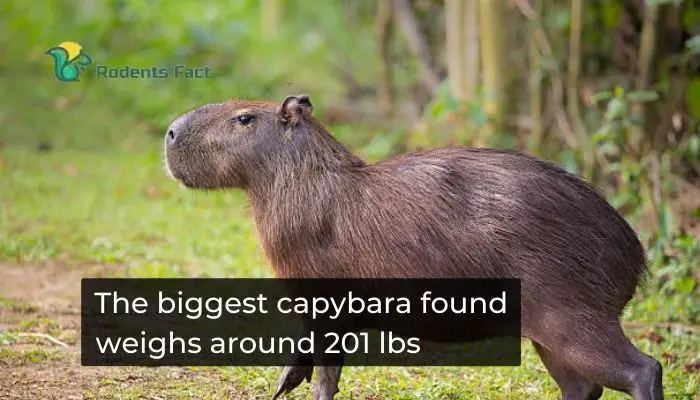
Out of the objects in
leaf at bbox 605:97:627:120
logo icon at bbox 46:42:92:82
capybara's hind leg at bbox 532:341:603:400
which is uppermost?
logo icon at bbox 46:42:92:82

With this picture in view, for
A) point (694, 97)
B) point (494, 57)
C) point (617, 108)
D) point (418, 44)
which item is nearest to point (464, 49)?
point (494, 57)

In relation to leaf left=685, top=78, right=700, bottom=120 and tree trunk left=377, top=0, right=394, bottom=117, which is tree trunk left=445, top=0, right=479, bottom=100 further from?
leaf left=685, top=78, right=700, bottom=120

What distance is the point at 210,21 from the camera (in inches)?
545

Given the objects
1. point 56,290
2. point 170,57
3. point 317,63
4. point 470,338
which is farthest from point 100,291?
point 317,63

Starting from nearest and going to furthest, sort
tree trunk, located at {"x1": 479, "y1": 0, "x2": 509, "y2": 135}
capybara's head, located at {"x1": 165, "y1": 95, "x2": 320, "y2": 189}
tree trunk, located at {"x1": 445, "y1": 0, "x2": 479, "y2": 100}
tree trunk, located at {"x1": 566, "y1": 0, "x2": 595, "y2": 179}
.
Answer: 1. capybara's head, located at {"x1": 165, "y1": 95, "x2": 320, "y2": 189}
2. tree trunk, located at {"x1": 566, "y1": 0, "x2": 595, "y2": 179}
3. tree trunk, located at {"x1": 479, "y1": 0, "x2": 509, "y2": 135}
4. tree trunk, located at {"x1": 445, "y1": 0, "x2": 479, "y2": 100}

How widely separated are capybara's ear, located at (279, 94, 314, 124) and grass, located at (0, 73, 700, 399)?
55cm

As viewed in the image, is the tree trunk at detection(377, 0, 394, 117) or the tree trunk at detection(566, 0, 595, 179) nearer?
the tree trunk at detection(566, 0, 595, 179)

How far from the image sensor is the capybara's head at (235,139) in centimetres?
486

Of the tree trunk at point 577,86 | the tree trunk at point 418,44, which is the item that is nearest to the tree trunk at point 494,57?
the tree trunk at point 577,86

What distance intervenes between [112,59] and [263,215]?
728 centimetres

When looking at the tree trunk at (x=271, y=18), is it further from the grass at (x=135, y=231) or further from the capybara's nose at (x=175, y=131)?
the capybara's nose at (x=175, y=131)

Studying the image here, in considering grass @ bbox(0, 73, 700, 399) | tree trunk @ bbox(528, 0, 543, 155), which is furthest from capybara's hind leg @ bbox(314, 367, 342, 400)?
tree trunk @ bbox(528, 0, 543, 155)

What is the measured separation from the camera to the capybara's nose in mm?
4902

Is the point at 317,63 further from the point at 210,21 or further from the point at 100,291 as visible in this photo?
the point at 100,291
